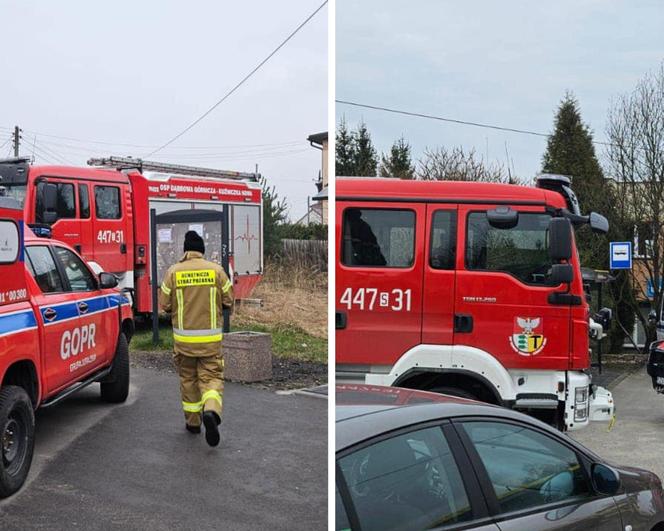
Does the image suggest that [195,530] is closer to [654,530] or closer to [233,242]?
[233,242]

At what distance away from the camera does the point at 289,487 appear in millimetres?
1703

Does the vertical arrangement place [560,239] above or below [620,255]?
above

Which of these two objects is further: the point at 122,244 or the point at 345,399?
the point at 122,244

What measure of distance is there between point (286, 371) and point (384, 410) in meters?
0.71

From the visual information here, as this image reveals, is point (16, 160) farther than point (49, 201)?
No

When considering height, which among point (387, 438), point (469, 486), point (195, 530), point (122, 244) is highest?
point (122, 244)

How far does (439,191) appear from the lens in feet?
9.28

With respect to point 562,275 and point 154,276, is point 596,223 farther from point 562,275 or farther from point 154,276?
point 154,276

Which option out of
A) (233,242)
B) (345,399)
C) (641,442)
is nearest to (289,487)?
(345,399)

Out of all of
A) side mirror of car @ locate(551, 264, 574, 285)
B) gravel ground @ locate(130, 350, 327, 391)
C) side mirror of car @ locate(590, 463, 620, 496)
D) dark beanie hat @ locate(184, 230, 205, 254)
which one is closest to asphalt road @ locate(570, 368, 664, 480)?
side mirror of car @ locate(551, 264, 574, 285)

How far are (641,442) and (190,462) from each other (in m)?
2.35

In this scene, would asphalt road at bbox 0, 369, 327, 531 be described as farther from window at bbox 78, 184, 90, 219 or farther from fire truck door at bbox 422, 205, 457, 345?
fire truck door at bbox 422, 205, 457, 345

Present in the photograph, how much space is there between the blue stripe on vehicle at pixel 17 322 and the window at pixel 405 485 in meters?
0.95

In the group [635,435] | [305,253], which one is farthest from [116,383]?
[635,435]
